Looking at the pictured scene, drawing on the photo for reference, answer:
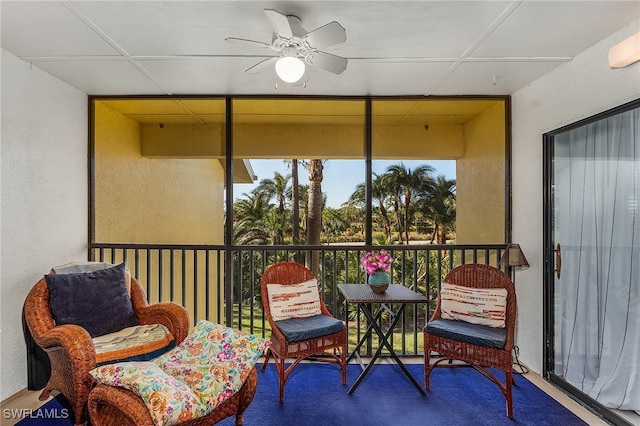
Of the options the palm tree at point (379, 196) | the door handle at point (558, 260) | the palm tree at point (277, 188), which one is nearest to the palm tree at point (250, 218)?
the palm tree at point (277, 188)

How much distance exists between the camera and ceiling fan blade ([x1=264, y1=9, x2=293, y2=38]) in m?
1.92

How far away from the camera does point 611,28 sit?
242 centimetres

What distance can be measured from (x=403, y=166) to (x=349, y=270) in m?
1.29

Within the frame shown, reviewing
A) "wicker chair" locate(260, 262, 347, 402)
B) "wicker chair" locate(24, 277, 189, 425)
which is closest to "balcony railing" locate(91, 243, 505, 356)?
"wicker chair" locate(260, 262, 347, 402)

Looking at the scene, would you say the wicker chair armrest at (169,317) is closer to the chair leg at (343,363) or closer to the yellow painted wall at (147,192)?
the yellow painted wall at (147,192)

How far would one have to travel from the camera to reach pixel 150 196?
3996 millimetres

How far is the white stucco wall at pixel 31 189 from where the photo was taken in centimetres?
272

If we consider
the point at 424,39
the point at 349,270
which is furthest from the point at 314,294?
the point at 424,39

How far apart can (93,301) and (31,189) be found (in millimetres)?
1077

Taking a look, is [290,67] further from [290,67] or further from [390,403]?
[390,403]

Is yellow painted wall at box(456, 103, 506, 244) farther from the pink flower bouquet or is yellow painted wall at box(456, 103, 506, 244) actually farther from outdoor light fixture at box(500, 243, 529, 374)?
the pink flower bouquet

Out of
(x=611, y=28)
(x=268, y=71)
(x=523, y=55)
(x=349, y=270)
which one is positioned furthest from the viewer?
(x=349, y=270)

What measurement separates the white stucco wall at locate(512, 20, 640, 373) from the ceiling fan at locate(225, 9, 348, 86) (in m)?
1.82

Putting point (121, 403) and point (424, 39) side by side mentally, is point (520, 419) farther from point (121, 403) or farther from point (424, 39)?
point (424, 39)
